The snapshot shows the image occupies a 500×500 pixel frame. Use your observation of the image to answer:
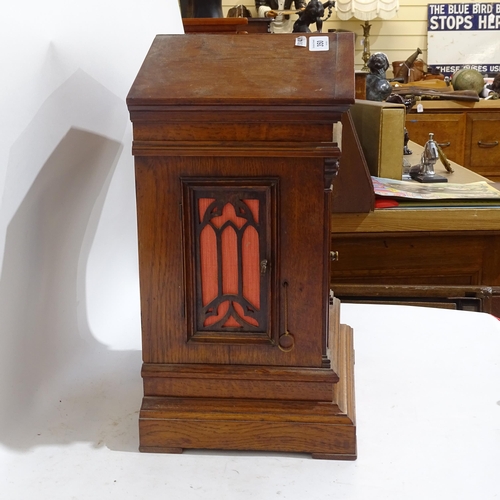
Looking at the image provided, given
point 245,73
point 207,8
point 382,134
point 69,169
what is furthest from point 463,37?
point 245,73

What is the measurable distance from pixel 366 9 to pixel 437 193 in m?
3.28

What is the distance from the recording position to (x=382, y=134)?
1923 millimetres

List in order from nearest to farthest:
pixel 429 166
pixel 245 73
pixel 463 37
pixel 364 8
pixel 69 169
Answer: pixel 245 73 < pixel 69 169 < pixel 429 166 < pixel 364 8 < pixel 463 37

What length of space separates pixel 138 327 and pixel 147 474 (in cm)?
47

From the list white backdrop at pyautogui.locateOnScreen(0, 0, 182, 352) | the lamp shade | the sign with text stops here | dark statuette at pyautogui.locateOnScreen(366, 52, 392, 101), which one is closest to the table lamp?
the lamp shade

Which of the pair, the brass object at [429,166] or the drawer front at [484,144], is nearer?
the brass object at [429,166]

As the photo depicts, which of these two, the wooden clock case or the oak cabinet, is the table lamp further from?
the wooden clock case

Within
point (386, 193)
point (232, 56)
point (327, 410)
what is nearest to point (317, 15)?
point (386, 193)

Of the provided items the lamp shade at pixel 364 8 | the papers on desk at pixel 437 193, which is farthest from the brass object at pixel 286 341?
the lamp shade at pixel 364 8

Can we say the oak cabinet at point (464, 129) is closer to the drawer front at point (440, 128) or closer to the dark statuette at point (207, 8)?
the drawer front at point (440, 128)

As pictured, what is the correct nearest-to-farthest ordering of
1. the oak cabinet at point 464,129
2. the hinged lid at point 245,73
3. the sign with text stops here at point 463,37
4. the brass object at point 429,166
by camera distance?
the hinged lid at point 245,73 → the brass object at point 429,166 → the oak cabinet at point 464,129 → the sign with text stops here at point 463,37

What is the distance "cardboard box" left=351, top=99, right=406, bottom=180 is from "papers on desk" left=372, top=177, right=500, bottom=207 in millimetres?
55

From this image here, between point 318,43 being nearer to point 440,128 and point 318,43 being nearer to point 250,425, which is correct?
point 250,425

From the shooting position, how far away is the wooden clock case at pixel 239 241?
78cm
